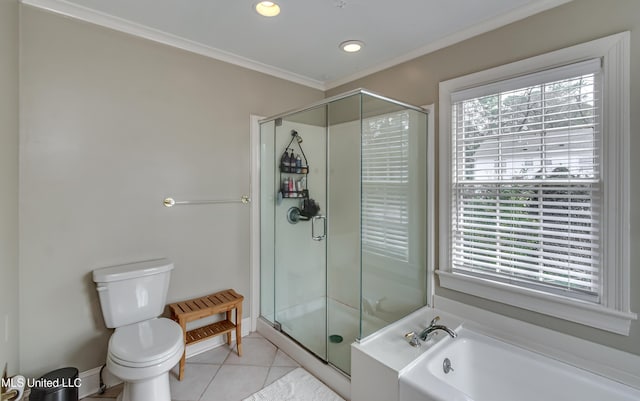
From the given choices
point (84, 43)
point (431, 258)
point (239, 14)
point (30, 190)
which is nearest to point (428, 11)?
point (239, 14)

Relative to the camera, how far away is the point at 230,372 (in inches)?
85.7

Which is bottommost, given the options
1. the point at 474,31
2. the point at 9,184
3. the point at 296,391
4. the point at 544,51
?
the point at 296,391

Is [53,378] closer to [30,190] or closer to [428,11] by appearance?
[30,190]

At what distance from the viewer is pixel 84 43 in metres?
1.91

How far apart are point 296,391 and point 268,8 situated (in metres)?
2.45

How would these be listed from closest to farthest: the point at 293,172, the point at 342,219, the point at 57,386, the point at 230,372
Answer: the point at 57,386, the point at 230,372, the point at 342,219, the point at 293,172

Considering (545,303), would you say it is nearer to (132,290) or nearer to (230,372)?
(230,372)

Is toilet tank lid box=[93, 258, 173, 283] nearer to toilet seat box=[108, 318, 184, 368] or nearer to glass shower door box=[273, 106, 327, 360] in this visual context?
toilet seat box=[108, 318, 184, 368]

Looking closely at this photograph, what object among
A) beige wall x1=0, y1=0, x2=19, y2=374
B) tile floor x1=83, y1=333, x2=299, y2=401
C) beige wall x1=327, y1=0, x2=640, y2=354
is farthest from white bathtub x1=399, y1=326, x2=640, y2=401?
beige wall x1=0, y1=0, x2=19, y2=374

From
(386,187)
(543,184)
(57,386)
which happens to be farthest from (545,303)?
(57,386)

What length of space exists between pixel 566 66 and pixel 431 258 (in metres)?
1.49

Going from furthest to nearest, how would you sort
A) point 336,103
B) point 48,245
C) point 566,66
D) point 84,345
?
point 336,103
point 84,345
point 48,245
point 566,66

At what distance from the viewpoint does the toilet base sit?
167 cm

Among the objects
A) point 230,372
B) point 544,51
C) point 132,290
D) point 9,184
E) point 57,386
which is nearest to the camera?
Answer: point 9,184
